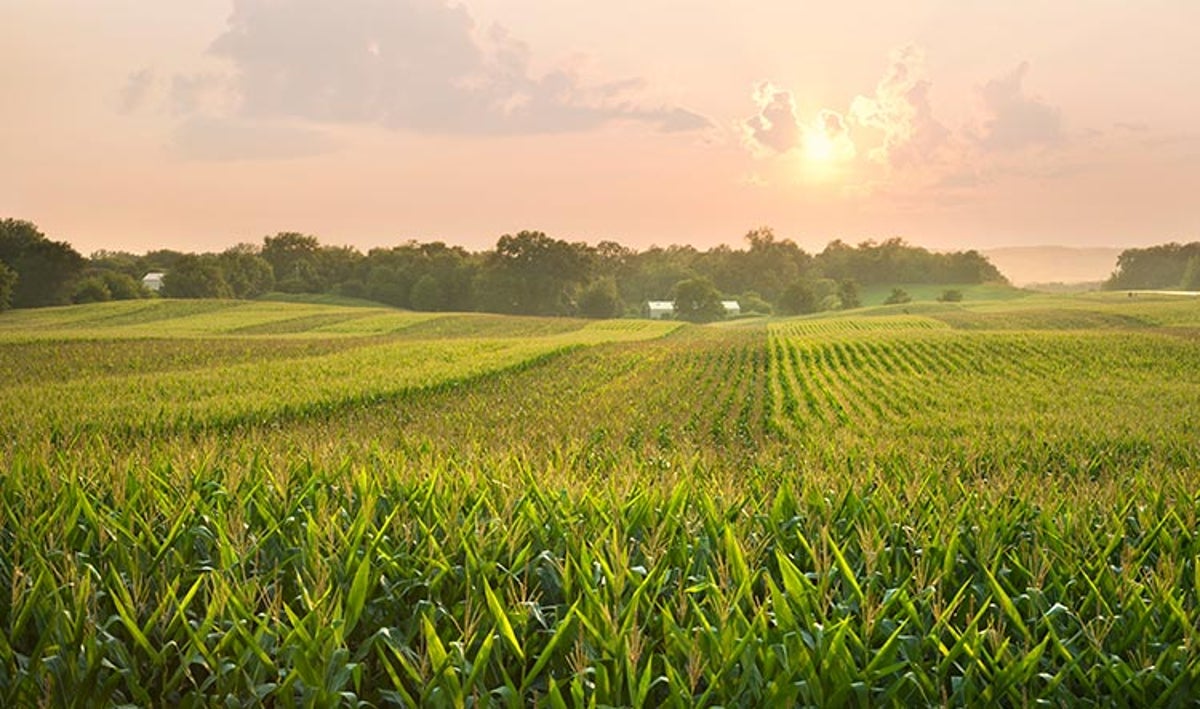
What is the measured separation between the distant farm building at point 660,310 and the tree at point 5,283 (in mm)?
91810

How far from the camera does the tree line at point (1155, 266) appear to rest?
171 metres

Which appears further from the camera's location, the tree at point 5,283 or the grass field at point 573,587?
the tree at point 5,283

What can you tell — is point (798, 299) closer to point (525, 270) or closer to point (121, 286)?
point (525, 270)

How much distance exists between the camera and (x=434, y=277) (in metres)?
117

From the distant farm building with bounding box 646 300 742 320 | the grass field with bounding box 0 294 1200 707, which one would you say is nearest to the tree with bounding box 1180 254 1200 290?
the distant farm building with bounding box 646 300 742 320

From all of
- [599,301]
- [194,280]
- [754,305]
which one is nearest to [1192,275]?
[754,305]

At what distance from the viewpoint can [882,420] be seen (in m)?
23.4

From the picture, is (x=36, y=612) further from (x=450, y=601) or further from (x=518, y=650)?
(x=518, y=650)

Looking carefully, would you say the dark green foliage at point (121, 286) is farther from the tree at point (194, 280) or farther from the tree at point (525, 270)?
the tree at point (525, 270)

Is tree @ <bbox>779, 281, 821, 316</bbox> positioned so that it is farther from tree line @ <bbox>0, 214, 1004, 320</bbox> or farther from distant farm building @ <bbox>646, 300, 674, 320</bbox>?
distant farm building @ <bbox>646, 300, 674, 320</bbox>

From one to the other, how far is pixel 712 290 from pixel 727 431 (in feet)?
390

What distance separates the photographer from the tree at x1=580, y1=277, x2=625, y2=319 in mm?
119875

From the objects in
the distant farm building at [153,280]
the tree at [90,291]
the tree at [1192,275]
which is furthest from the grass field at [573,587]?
the tree at [1192,275]

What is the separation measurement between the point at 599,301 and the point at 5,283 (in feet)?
229
